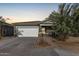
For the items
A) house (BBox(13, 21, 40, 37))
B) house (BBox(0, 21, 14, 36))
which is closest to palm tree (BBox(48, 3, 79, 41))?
house (BBox(13, 21, 40, 37))

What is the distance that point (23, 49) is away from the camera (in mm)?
7062

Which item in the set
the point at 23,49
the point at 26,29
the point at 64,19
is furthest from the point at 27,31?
the point at 64,19

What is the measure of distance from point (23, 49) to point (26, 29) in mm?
369

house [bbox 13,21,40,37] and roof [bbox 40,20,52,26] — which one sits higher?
roof [bbox 40,20,52,26]

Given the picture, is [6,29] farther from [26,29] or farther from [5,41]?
[26,29]

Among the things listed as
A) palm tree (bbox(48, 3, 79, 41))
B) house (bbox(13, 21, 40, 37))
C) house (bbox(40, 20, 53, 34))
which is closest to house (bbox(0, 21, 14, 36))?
house (bbox(13, 21, 40, 37))

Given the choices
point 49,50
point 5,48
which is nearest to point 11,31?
point 5,48

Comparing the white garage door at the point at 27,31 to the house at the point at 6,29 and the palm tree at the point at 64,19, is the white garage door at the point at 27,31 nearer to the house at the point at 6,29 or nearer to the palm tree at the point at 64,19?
the house at the point at 6,29

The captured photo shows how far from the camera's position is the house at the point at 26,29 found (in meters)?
7.10

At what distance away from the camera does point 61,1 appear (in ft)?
22.8

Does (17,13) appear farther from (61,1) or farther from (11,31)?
(61,1)

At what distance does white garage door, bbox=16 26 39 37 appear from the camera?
7.11 meters

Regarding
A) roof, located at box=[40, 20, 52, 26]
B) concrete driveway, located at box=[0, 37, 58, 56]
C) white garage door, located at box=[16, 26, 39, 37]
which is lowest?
concrete driveway, located at box=[0, 37, 58, 56]

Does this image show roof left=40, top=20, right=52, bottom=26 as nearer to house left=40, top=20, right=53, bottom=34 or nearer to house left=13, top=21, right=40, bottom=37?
house left=40, top=20, right=53, bottom=34
